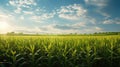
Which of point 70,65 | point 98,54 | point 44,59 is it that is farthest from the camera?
point 98,54

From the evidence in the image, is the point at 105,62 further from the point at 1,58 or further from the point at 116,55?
the point at 1,58

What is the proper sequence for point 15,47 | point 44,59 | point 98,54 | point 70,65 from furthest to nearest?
point 15,47 < point 98,54 < point 44,59 < point 70,65

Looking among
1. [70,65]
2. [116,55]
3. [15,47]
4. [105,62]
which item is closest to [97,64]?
[105,62]

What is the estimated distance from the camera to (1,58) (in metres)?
6.48

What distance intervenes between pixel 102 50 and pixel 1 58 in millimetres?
3696

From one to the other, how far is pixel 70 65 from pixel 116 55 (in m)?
2.02

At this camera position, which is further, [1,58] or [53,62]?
[1,58]

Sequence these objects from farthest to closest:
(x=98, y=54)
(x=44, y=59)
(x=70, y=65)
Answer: (x=98, y=54)
(x=44, y=59)
(x=70, y=65)

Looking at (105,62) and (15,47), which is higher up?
(15,47)

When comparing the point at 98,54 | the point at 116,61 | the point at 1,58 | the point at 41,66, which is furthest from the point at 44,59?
the point at 116,61

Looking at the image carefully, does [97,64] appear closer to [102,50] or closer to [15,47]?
[102,50]

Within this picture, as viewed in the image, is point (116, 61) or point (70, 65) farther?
point (116, 61)

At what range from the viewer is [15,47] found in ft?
23.7

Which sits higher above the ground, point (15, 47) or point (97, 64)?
point (15, 47)
